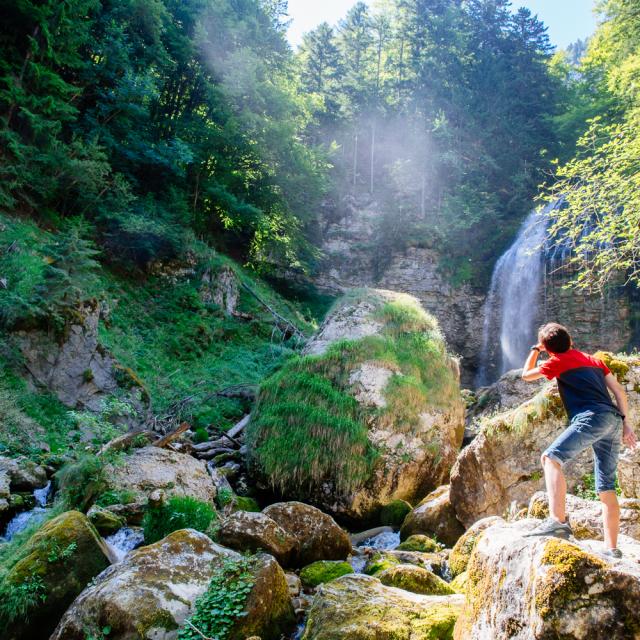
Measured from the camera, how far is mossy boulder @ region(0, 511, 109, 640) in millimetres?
3500

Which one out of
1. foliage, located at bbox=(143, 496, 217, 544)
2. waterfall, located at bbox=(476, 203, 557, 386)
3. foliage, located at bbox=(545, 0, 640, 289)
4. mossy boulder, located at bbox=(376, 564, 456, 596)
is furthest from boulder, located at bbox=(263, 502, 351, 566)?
waterfall, located at bbox=(476, 203, 557, 386)

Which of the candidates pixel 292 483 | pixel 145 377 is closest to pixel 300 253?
pixel 145 377

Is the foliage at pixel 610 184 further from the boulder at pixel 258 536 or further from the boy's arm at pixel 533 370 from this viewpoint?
the boulder at pixel 258 536

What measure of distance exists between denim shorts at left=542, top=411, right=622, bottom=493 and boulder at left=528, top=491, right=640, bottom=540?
97 cm

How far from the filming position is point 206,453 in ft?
28.9

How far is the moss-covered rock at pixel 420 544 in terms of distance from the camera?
5743 mm

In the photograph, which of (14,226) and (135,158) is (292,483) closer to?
(14,226)

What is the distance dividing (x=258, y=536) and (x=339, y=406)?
141 inches

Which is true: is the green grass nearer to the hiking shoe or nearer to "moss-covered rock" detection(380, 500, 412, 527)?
"moss-covered rock" detection(380, 500, 412, 527)

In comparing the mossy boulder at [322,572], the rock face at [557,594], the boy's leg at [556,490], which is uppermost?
the boy's leg at [556,490]

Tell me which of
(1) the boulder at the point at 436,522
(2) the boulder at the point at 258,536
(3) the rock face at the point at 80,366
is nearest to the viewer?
(2) the boulder at the point at 258,536

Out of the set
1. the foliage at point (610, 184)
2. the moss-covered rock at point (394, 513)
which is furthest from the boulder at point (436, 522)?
the foliage at point (610, 184)

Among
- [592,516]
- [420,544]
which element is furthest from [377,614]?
[420,544]

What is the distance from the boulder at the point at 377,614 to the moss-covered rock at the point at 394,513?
3639 mm
